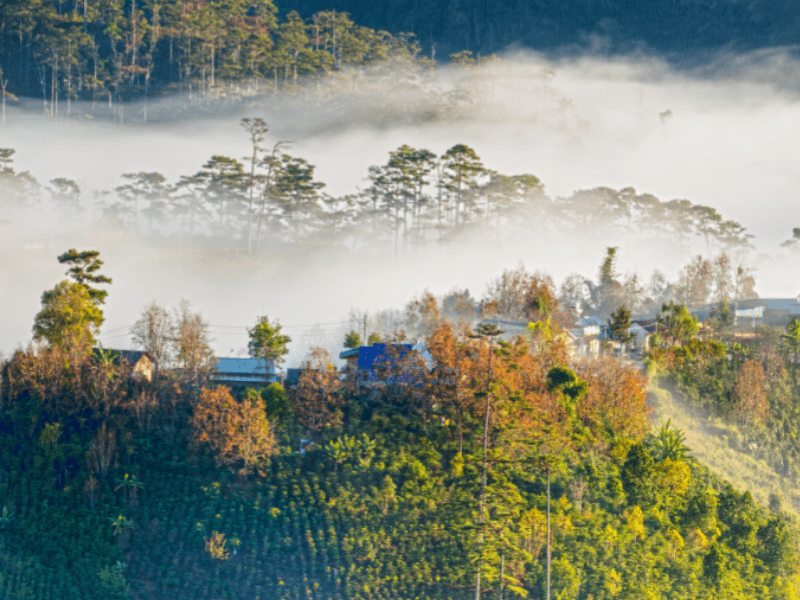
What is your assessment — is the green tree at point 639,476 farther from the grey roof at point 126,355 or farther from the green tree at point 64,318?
the green tree at point 64,318

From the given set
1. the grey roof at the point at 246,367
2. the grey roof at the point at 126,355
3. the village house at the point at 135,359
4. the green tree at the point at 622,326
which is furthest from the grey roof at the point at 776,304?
the grey roof at the point at 126,355

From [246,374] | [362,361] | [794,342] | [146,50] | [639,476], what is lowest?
[639,476]

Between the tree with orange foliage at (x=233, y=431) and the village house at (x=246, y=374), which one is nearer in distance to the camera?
the tree with orange foliage at (x=233, y=431)

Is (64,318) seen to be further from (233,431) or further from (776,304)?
(776,304)

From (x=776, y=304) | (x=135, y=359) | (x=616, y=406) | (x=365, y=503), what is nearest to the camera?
(x=365, y=503)

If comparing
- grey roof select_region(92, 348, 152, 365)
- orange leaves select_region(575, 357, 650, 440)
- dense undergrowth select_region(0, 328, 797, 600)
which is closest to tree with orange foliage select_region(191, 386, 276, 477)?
dense undergrowth select_region(0, 328, 797, 600)

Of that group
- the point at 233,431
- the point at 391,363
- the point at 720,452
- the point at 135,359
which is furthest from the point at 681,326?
the point at 135,359
